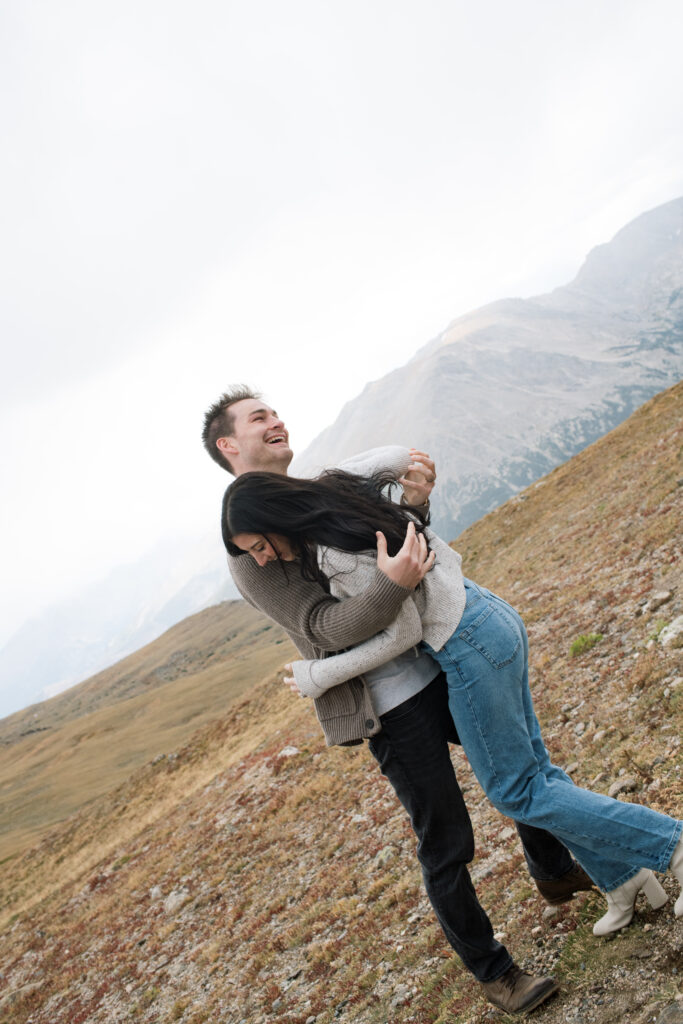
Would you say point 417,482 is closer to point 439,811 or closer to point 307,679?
point 307,679

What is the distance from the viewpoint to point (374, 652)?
9.63ft

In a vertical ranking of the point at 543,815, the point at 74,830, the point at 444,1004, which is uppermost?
the point at 543,815

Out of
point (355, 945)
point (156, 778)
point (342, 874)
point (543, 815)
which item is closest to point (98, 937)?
point (342, 874)

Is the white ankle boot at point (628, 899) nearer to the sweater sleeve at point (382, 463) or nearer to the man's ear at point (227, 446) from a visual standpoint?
the sweater sleeve at point (382, 463)

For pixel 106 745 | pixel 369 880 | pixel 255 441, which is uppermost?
pixel 255 441

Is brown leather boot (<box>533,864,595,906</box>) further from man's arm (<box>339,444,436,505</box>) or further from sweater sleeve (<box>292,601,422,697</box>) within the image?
man's arm (<box>339,444,436,505</box>)

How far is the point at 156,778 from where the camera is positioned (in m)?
24.4

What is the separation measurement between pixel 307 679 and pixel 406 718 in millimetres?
571

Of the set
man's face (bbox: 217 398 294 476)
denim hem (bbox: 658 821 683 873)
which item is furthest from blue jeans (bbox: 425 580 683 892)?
man's face (bbox: 217 398 294 476)

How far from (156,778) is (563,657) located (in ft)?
67.9

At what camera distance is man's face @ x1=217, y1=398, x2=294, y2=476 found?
3.45 m

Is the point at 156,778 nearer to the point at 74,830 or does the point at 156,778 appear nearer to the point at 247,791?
the point at 74,830

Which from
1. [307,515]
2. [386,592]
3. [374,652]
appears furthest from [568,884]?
[307,515]

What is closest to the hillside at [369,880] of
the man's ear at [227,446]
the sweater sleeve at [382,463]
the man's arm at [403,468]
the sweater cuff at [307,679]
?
the sweater cuff at [307,679]
